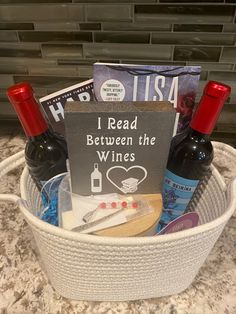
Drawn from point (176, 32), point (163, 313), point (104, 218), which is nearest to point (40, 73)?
point (176, 32)

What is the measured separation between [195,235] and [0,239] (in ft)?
1.15

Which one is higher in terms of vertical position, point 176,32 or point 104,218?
point 176,32

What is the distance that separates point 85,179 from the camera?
43 centimetres

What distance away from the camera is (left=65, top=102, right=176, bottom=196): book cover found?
367 mm

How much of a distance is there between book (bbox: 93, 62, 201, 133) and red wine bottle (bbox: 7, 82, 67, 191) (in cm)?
9

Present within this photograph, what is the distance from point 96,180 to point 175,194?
125mm

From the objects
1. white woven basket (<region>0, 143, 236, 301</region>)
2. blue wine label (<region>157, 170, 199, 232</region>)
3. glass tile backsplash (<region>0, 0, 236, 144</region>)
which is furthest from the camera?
glass tile backsplash (<region>0, 0, 236, 144</region>)

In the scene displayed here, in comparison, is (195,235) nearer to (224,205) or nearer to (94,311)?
(224,205)

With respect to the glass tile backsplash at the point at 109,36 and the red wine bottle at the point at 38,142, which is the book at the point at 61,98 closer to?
the red wine bottle at the point at 38,142

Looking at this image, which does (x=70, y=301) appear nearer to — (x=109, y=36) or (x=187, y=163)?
(x=187, y=163)

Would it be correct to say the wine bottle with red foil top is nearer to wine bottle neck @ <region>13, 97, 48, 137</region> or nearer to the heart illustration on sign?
the heart illustration on sign

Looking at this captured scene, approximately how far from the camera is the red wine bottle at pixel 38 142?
39 centimetres

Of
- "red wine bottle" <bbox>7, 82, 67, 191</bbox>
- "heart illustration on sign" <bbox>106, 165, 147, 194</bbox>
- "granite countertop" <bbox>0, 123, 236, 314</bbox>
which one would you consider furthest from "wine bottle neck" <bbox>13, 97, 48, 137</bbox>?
"granite countertop" <bbox>0, 123, 236, 314</bbox>

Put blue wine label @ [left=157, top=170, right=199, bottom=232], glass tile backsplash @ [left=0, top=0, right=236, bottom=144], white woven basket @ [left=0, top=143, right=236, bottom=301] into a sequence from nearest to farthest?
white woven basket @ [left=0, top=143, right=236, bottom=301] < blue wine label @ [left=157, top=170, right=199, bottom=232] < glass tile backsplash @ [left=0, top=0, right=236, bottom=144]
